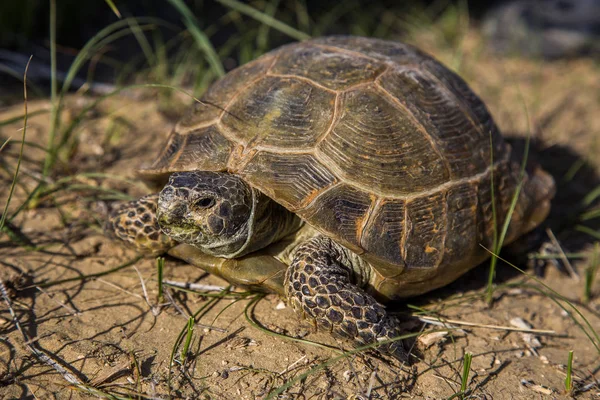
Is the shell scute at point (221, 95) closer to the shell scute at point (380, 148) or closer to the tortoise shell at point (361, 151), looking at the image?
the tortoise shell at point (361, 151)

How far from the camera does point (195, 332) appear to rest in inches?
114

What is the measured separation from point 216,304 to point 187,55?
10.7 ft

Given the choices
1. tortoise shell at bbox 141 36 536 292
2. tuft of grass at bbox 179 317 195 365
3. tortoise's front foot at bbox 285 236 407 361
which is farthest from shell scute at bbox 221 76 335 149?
tuft of grass at bbox 179 317 195 365

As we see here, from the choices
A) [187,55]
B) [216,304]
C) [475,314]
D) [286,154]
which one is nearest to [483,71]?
[187,55]

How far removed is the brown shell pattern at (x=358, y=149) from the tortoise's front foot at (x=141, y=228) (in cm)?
23

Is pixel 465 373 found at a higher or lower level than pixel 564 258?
higher

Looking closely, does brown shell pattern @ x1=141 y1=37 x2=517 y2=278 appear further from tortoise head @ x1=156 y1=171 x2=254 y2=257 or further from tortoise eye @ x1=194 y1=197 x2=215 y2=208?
tortoise eye @ x1=194 y1=197 x2=215 y2=208

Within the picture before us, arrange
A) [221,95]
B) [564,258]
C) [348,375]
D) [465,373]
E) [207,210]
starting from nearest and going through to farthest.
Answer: [465,373] < [348,375] < [207,210] < [221,95] < [564,258]

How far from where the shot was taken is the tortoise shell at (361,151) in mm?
2938

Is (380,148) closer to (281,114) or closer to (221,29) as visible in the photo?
(281,114)

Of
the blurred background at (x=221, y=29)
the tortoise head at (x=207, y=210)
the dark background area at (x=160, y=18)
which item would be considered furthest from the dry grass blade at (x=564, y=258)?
the dark background area at (x=160, y=18)

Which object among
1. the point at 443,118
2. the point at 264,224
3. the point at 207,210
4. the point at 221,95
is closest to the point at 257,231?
the point at 264,224

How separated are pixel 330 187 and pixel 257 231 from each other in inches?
19.5

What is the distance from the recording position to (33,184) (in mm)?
4031
